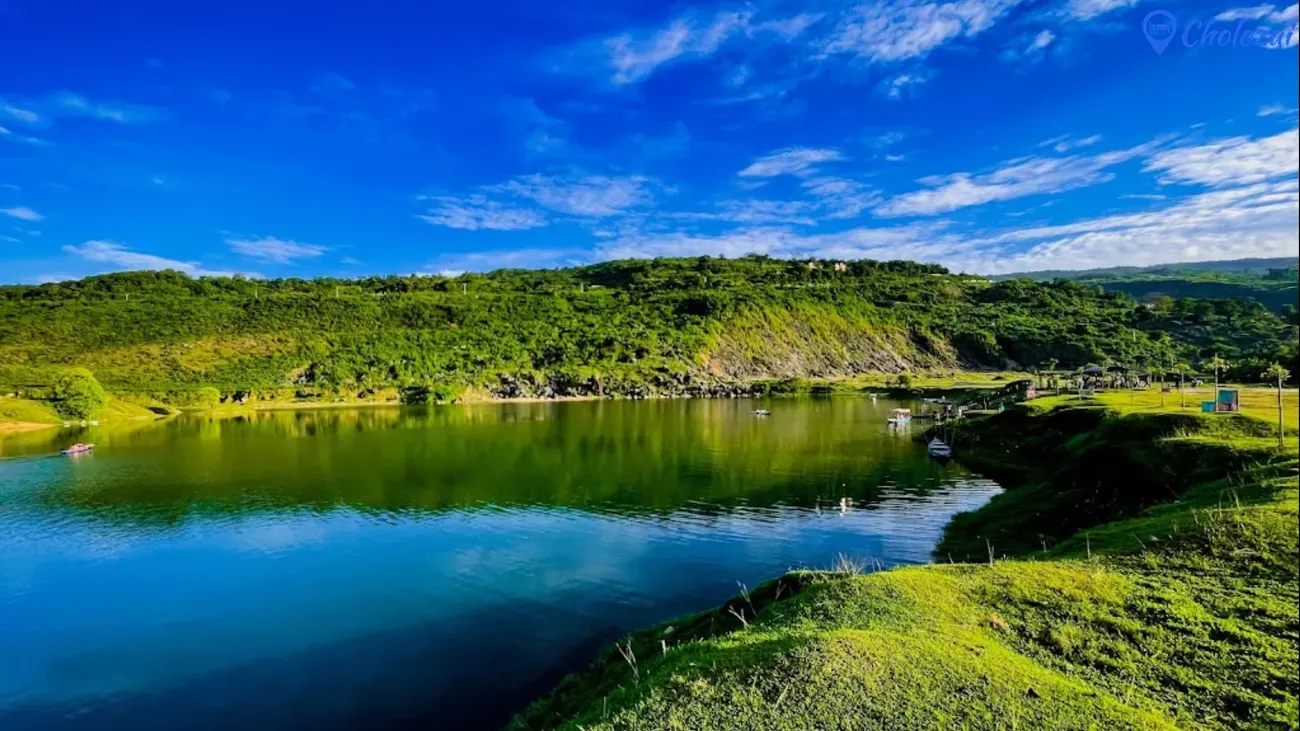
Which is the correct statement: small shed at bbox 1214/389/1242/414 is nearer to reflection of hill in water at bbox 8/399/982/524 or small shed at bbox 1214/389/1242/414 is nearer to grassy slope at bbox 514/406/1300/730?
reflection of hill in water at bbox 8/399/982/524

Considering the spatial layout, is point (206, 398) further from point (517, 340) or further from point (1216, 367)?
point (1216, 367)

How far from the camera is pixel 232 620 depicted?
85.3ft

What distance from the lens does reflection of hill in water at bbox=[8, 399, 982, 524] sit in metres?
45.8

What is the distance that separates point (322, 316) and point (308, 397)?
4894cm

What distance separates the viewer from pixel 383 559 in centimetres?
3344

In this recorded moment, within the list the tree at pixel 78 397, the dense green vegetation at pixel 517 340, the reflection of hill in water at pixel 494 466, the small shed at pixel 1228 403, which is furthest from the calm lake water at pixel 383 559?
the dense green vegetation at pixel 517 340

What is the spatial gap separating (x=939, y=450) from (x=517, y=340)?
125m

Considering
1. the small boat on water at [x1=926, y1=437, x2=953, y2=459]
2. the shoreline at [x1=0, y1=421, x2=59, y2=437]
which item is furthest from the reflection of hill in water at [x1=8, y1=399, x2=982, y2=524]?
the shoreline at [x1=0, y1=421, x2=59, y2=437]

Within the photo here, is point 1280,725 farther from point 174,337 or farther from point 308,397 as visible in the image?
point 174,337

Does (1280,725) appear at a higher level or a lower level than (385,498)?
higher

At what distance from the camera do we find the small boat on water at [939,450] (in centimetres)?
5728

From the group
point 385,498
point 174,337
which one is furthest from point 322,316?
point 385,498

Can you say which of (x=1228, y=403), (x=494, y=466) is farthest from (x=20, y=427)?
(x=1228, y=403)

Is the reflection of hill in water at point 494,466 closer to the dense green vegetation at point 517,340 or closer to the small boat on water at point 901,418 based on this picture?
the small boat on water at point 901,418
